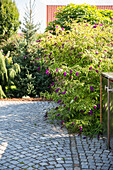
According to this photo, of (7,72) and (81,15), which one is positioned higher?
(81,15)

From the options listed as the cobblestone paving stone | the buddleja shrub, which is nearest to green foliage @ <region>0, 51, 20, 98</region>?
the cobblestone paving stone

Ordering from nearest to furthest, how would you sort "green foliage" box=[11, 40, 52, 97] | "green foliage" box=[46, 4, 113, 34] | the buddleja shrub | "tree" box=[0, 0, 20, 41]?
1. the buddleja shrub
2. "green foliage" box=[46, 4, 113, 34]
3. "green foliage" box=[11, 40, 52, 97]
4. "tree" box=[0, 0, 20, 41]

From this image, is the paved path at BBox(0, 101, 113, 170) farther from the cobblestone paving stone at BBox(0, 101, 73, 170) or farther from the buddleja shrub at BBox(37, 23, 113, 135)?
the buddleja shrub at BBox(37, 23, 113, 135)

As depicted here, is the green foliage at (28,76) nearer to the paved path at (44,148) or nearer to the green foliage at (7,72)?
the green foliage at (7,72)

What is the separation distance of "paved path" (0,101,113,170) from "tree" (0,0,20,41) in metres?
8.33

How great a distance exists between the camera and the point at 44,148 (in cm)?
431

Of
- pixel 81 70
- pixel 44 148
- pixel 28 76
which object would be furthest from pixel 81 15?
pixel 44 148

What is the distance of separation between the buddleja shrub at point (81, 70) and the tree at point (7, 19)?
28.1ft

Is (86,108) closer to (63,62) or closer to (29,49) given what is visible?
(63,62)

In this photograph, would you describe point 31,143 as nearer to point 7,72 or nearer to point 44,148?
point 44,148

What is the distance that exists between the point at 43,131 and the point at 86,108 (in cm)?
110

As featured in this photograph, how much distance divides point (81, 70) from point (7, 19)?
9.83m

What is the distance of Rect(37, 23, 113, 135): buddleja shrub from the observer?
5137 mm

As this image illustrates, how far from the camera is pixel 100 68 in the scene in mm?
5188
